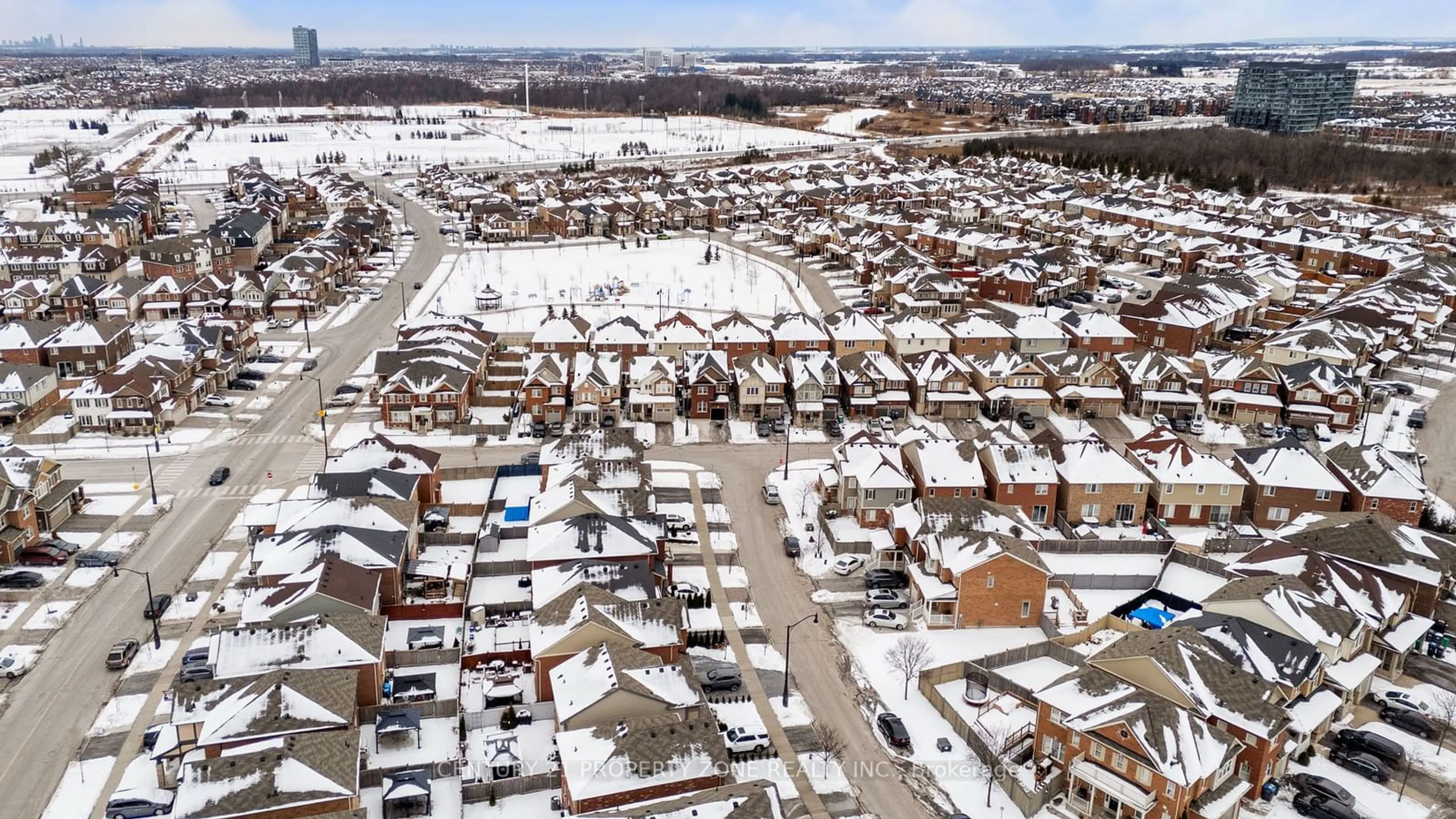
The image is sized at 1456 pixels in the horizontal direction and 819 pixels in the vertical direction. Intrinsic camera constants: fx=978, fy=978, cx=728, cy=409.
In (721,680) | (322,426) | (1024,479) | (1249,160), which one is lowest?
(721,680)

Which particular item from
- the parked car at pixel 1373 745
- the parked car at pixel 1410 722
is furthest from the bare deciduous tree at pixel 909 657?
the parked car at pixel 1410 722

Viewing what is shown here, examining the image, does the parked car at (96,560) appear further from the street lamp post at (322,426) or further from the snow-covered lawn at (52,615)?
the street lamp post at (322,426)

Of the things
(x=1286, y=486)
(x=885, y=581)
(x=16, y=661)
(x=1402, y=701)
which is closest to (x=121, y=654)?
(x=16, y=661)

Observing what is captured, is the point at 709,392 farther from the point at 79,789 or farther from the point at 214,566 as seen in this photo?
the point at 79,789

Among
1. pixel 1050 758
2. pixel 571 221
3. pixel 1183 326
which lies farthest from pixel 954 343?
pixel 571 221

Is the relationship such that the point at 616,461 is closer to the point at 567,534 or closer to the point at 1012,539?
the point at 567,534
